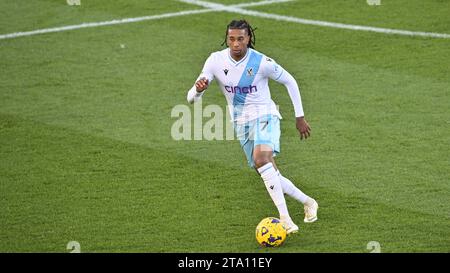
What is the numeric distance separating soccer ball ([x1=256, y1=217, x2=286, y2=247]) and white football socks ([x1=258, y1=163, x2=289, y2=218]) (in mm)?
362

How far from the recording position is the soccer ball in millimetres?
9852

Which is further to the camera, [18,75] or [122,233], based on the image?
[18,75]

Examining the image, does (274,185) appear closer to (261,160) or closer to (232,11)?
(261,160)

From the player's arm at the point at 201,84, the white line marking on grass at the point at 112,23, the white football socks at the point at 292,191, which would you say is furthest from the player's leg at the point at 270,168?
the white line marking on grass at the point at 112,23

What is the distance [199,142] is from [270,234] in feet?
12.8

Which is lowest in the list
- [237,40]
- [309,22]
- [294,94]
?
[294,94]

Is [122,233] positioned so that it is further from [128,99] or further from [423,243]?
[128,99]

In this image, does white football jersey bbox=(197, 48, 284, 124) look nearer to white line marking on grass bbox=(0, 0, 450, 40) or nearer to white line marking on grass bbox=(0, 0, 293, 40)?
white line marking on grass bbox=(0, 0, 450, 40)

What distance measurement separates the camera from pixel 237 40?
1033 centimetres

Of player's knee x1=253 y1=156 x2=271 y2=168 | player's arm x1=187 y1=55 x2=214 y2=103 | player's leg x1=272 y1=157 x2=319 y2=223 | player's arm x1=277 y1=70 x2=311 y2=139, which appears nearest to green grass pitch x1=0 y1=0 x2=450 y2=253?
player's leg x1=272 y1=157 x2=319 y2=223

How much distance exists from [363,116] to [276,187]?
13.4ft

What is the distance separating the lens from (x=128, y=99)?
1502 cm

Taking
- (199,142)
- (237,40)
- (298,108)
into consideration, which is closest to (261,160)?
(298,108)
